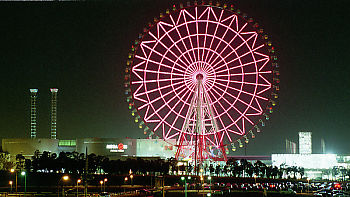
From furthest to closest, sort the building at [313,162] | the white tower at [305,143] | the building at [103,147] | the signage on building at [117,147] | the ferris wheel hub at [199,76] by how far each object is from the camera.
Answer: the white tower at [305,143] < the building at [313,162] < the signage on building at [117,147] < the building at [103,147] < the ferris wheel hub at [199,76]

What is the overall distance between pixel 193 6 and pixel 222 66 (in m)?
8.03

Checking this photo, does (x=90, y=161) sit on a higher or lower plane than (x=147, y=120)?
lower

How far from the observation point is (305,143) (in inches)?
6644

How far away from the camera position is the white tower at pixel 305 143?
547 ft

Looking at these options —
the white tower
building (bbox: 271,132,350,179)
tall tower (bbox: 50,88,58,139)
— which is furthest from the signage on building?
the white tower

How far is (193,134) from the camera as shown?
66.1m

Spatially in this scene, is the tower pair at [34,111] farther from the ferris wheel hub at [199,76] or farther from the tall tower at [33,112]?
the ferris wheel hub at [199,76]

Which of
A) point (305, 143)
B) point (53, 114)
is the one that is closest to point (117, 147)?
point (53, 114)

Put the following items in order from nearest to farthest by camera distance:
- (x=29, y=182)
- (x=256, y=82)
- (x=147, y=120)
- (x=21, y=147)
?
(x=256, y=82), (x=147, y=120), (x=29, y=182), (x=21, y=147)

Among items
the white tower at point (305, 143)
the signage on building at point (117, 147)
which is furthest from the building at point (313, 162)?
the signage on building at point (117, 147)

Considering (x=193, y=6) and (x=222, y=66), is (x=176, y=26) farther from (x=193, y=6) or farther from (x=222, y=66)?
(x=222, y=66)

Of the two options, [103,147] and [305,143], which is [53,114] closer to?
[103,147]

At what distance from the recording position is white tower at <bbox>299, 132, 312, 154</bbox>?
167 metres

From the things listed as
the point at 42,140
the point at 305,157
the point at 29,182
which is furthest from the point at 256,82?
the point at 305,157
